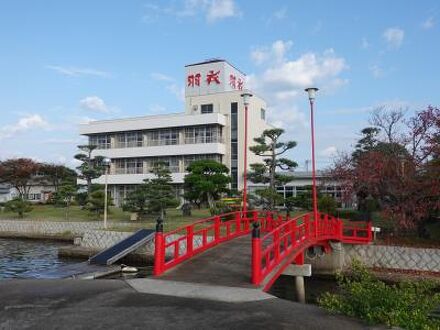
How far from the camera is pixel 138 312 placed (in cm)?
796

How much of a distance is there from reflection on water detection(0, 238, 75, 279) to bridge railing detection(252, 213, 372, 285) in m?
9.27

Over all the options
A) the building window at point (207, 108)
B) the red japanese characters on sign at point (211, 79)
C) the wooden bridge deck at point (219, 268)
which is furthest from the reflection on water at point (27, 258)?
Answer: the red japanese characters on sign at point (211, 79)

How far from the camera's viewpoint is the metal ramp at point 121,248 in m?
19.3

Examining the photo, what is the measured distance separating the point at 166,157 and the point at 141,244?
1303 inches

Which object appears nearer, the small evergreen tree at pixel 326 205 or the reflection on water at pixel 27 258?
the reflection on water at pixel 27 258

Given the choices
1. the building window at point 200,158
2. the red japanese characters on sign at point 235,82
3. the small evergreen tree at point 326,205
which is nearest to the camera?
the small evergreen tree at point 326,205

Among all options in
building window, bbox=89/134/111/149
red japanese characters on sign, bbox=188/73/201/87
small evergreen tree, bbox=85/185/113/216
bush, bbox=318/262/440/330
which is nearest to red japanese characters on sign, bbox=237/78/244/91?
red japanese characters on sign, bbox=188/73/201/87

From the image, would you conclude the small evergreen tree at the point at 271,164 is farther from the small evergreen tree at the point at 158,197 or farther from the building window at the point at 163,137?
the building window at the point at 163,137

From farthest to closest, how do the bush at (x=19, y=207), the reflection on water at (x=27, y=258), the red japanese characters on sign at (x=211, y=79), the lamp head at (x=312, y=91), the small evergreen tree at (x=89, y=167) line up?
the red japanese characters on sign at (x=211, y=79) < the small evergreen tree at (x=89, y=167) < the bush at (x=19, y=207) < the reflection on water at (x=27, y=258) < the lamp head at (x=312, y=91)

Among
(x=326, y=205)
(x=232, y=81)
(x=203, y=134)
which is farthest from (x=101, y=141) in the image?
(x=326, y=205)

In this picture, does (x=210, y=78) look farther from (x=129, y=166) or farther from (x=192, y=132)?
(x=129, y=166)

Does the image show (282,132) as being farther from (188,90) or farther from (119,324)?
(119,324)

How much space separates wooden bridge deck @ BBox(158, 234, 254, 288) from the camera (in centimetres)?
1090

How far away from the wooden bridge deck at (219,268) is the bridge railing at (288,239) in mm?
469
